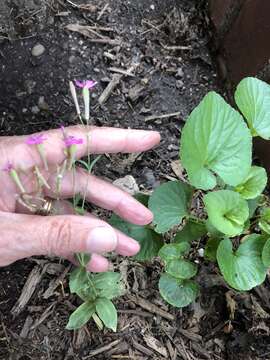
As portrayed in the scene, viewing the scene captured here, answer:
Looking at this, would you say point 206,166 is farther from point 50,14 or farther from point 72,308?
point 50,14

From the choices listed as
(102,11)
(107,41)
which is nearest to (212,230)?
(107,41)

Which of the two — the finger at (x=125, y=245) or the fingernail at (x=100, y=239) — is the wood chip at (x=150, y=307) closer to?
the finger at (x=125, y=245)

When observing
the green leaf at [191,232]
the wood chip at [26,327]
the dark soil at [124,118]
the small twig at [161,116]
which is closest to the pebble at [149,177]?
the dark soil at [124,118]

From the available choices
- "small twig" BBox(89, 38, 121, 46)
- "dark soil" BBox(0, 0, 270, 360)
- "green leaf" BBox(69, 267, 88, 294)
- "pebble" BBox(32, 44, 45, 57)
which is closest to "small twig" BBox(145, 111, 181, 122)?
"dark soil" BBox(0, 0, 270, 360)

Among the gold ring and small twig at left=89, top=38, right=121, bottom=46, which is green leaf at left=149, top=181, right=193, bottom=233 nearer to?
the gold ring

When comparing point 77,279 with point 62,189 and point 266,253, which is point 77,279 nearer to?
point 62,189

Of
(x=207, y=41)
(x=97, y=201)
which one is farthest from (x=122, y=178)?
(x=207, y=41)
